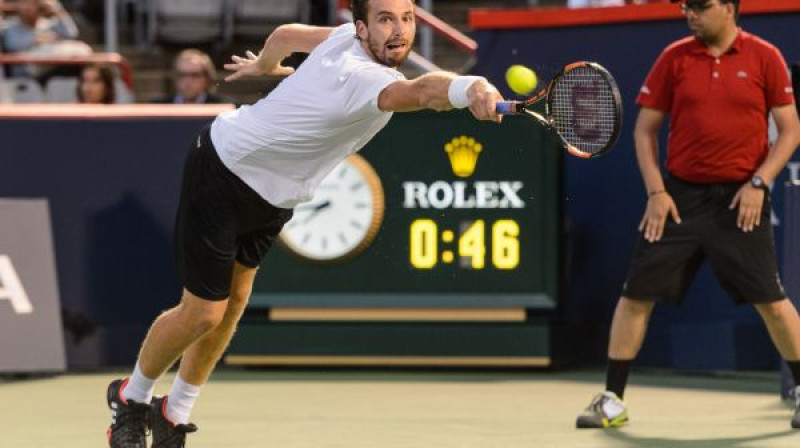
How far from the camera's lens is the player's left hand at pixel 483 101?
5.20m

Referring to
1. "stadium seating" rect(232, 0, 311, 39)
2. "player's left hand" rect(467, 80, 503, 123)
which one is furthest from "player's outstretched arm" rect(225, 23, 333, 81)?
"stadium seating" rect(232, 0, 311, 39)

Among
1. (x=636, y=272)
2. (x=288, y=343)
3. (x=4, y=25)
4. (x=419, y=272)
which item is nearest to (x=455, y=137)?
(x=419, y=272)

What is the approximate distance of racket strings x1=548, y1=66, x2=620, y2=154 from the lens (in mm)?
5773

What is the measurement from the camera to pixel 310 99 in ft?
19.8

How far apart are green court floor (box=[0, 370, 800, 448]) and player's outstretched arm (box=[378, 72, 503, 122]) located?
6.74 ft

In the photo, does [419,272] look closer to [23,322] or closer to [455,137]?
[455,137]

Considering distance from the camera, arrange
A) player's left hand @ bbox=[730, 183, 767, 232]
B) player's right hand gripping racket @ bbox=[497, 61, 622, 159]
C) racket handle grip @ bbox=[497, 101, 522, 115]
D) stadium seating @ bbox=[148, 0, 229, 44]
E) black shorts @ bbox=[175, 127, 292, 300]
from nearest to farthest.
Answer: racket handle grip @ bbox=[497, 101, 522, 115], player's right hand gripping racket @ bbox=[497, 61, 622, 159], black shorts @ bbox=[175, 127, 292, 300], player's left hand @ bbox=[730, 183, 767, 232], stadium seating @ bbox=[148, 0, 229, 44]

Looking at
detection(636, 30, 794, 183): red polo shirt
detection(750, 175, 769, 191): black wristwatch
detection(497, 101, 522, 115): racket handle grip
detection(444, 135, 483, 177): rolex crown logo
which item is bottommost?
detection(444, 135, 483, 177): rolex crown logo

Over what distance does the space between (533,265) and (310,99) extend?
3.65m

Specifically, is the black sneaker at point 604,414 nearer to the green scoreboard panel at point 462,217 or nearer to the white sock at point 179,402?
the white sock at point 179,402

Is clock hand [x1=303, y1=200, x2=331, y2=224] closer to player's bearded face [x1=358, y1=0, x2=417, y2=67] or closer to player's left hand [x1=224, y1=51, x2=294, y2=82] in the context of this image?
player's left hand [x1=224, y1=51, x2=294, y2=82]

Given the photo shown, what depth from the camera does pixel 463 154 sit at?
9484 mm

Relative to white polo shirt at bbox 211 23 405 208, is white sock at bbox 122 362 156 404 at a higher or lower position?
lower

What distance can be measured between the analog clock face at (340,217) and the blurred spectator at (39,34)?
156 inches
